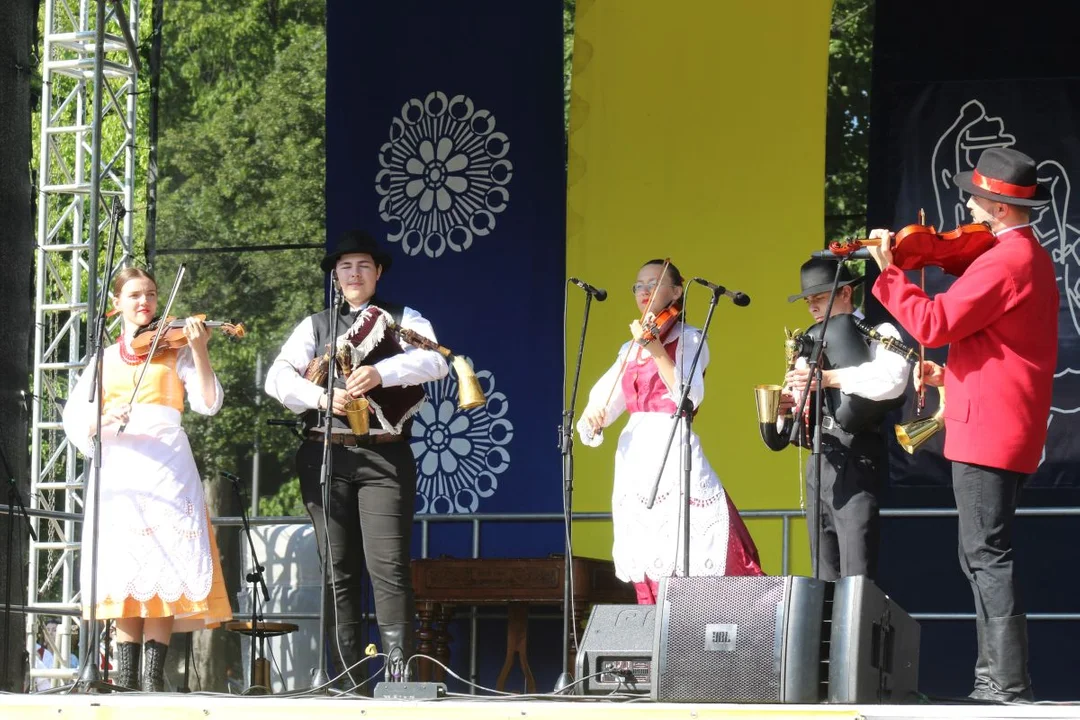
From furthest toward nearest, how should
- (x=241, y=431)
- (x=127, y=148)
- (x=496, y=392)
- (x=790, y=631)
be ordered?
(x=241, y=431) → (x=127, y=148) → (x=496, y=392) → (x=790, y=631)

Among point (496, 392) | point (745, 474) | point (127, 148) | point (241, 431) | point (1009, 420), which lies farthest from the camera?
point (241, 431)

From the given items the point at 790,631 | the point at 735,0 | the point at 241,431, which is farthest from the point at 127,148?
the point at 241,431

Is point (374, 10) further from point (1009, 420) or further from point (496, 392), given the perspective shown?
point (1009, 420)

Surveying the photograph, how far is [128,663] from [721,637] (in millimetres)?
2283

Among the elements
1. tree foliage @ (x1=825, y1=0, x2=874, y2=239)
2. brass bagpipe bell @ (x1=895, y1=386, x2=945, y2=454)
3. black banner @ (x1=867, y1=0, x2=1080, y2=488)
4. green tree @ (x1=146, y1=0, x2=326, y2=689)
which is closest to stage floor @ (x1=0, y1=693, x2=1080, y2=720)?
brass bagpipe bell @ (x1=895, y1=386, x2=945, y2=454)

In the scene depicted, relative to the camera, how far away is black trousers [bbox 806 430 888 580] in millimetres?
5047

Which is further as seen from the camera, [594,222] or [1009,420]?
[594,222]

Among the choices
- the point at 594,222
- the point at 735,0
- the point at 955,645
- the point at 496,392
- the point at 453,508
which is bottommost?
the point at 955,645

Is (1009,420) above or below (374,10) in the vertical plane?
below

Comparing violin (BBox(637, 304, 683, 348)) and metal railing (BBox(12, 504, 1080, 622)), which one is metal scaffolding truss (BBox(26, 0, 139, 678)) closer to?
metal railing (BBox(12, 504, 1080, 622))

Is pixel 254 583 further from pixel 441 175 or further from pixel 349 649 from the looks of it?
pixel 441 175

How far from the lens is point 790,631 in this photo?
3.69 metres

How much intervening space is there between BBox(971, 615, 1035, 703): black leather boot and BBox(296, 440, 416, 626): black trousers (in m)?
2.06

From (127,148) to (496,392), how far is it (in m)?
2.47
